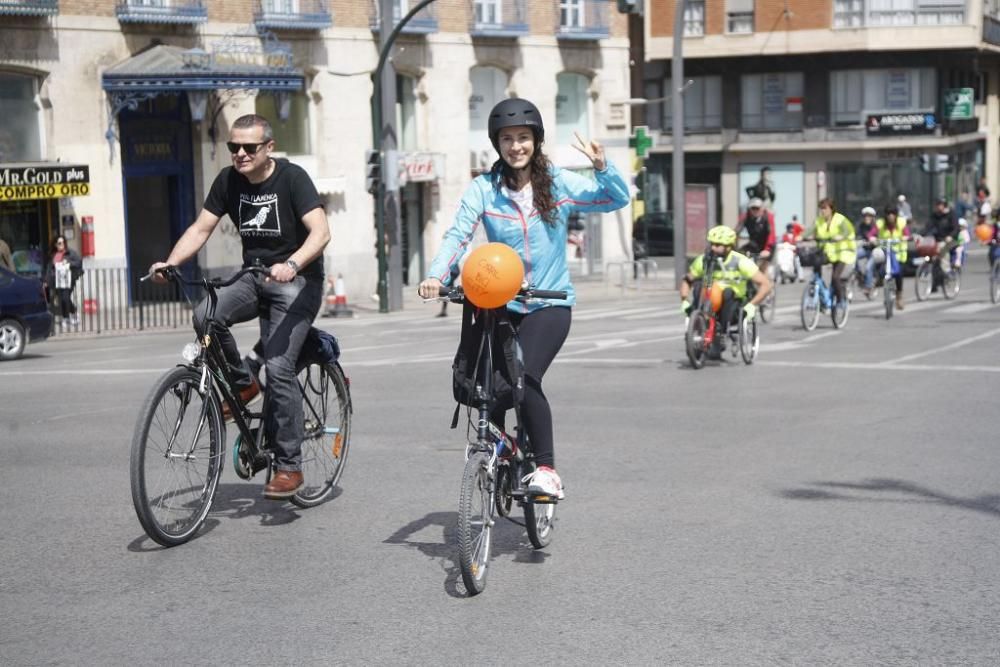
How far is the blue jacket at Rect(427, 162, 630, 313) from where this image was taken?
6.73m

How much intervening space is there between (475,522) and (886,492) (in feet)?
10.4

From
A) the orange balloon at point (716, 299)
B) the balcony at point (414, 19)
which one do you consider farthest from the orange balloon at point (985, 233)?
the balcony at point (414, 19)

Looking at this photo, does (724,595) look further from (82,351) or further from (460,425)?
(82,351)

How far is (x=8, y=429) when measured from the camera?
10930mm

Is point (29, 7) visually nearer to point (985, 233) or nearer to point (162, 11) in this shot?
point (162, 11)

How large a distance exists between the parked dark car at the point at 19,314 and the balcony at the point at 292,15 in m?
13.5

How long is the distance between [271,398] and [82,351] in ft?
48.3

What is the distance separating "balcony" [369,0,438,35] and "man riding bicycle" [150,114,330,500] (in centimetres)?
2776

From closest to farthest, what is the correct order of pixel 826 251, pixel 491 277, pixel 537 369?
pixel 491 277, pixel 537 369, pixel 826 251

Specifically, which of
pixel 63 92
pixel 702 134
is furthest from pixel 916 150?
pixel 63 92

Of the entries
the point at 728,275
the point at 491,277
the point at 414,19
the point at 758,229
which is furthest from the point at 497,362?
the point at 414,19

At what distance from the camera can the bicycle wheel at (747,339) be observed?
52.5ft

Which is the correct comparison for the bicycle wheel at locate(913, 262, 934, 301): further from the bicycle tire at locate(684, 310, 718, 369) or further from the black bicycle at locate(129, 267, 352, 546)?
the black bicycle at locate(129, 267, 352, 546)

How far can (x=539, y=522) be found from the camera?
22.4 feet
